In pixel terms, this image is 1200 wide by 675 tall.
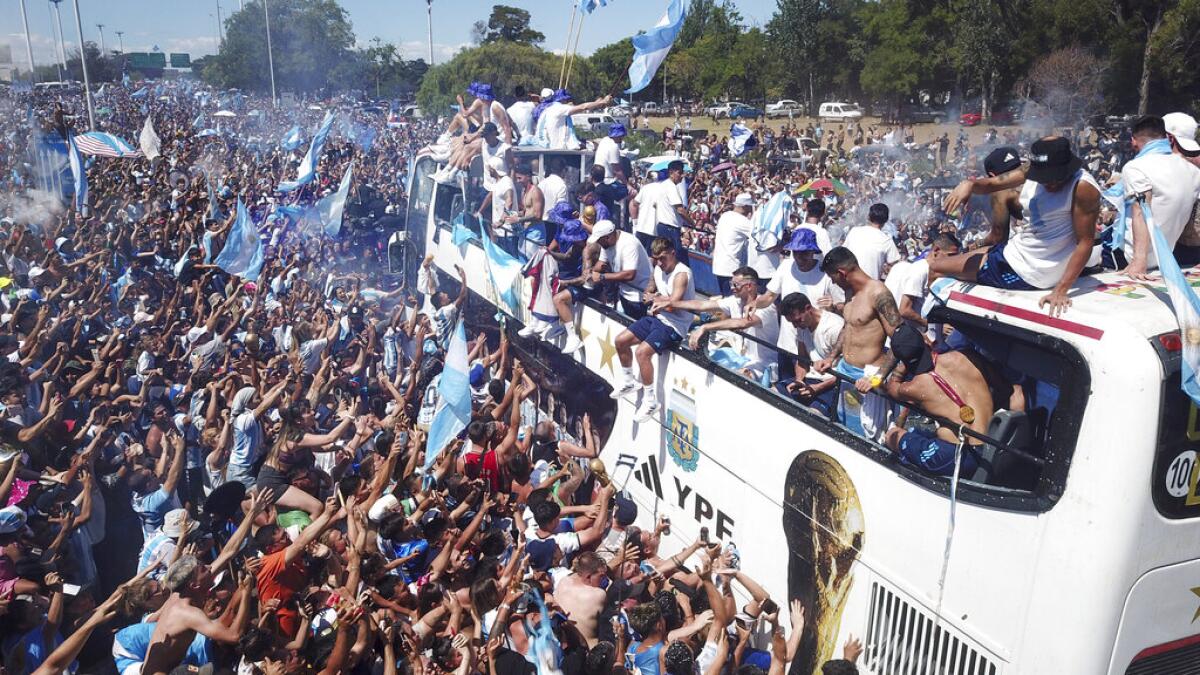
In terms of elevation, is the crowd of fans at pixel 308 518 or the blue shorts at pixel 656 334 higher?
the blue shorts at pixel 656 334

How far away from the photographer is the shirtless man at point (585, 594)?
438cm

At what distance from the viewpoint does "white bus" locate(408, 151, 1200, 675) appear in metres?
3.08

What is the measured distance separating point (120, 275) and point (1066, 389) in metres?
13.1

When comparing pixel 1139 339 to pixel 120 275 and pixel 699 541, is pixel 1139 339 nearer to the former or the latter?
pixel 699 541

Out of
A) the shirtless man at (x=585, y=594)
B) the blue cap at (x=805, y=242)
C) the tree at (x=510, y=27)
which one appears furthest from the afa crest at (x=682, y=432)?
the tree at (x=510, y=27)

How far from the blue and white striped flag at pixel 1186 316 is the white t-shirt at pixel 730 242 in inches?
176

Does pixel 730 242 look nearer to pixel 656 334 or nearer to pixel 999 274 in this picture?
Answer: pixel 656 334

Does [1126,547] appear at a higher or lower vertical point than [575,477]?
higher

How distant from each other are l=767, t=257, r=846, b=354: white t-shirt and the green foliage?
175ft

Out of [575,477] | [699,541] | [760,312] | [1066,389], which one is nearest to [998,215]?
[1066,389]

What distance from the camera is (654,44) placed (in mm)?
8922

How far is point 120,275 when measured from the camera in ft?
42.5

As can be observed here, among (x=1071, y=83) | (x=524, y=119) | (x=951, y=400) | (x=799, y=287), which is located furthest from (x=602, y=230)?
(x=1071, y=83)

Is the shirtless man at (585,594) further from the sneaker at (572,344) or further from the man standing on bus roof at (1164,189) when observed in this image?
the man standing on bus roof at (1164,189)
